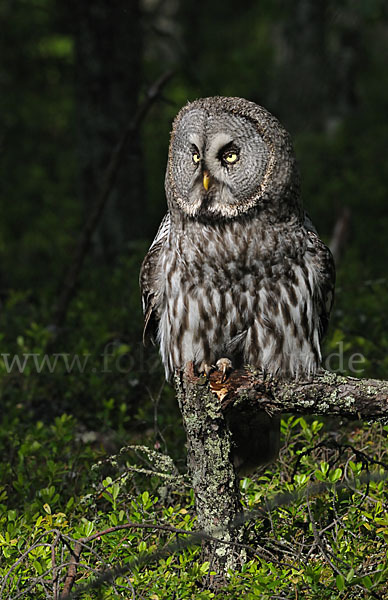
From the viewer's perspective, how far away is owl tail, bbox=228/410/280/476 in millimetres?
3461

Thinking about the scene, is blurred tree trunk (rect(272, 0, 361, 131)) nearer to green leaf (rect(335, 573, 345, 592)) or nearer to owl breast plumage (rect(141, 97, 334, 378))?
owl breast plumage (rect(141, 97, 334, 378))

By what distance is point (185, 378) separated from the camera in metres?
3.10

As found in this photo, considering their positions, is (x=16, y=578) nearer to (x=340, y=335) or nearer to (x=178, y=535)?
(x=178, y=535)

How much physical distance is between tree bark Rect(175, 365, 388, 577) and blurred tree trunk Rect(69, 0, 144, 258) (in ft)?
12.0

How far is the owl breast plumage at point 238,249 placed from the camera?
3.20 metres

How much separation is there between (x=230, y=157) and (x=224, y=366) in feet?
2.86

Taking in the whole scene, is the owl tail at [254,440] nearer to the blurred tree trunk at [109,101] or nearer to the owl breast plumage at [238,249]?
the owl breast plumage at [238,249]

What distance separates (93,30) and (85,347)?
286 centimetres

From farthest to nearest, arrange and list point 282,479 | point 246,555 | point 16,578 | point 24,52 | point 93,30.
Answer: point 24,52 → point 93,30 → point 282,479 → point 246,555 → point 16,578

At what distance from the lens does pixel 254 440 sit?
3510mm

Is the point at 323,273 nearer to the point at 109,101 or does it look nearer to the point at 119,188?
the point at 119,188

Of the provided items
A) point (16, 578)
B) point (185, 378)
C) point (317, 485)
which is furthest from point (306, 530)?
point (16, 578)

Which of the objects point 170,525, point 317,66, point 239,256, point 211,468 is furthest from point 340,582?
point 317,66

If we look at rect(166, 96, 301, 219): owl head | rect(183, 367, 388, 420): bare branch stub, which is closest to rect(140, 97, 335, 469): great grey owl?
rect(166, 96, 301, 219): owl head
